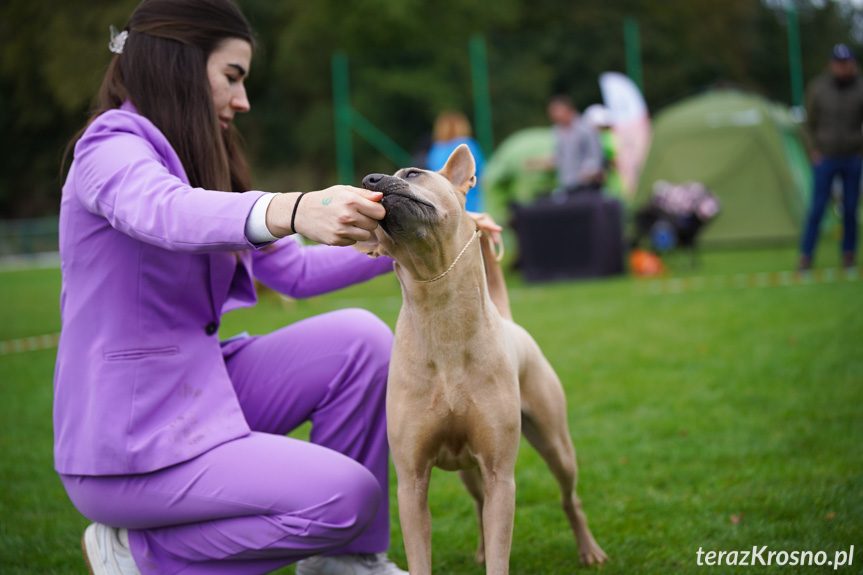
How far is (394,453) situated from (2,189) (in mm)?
36117

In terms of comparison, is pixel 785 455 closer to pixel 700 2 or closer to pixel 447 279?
pixel 447 279

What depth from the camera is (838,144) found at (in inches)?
381

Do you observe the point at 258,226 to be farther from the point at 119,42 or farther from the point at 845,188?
the point at 845,188

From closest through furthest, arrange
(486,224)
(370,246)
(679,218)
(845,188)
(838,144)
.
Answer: (370,246)
(486,224)
(838,144)
(845,188)
(679,218)

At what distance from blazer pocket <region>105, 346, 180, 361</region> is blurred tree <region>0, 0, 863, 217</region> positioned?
51.8 feet

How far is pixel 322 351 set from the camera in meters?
2.93

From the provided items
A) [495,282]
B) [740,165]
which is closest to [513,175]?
[740,165]

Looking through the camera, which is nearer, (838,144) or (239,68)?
(239,68)

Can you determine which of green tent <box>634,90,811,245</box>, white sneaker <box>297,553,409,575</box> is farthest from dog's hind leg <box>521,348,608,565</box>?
green tent <box>634,90,811,245</box>

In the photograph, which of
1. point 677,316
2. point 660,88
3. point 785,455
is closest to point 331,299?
point 677,316

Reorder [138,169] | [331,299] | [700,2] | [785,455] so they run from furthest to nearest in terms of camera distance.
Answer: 1. [700,2]
2. [331,299]
3. [785,455]
4. [138,169]

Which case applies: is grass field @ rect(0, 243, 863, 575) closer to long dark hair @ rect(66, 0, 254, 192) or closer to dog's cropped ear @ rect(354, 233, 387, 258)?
dog's cropped ear @ rect(354, 233, 387, 258)

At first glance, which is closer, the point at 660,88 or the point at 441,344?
the point at 441,344

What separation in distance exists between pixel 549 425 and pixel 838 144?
8540 mm
